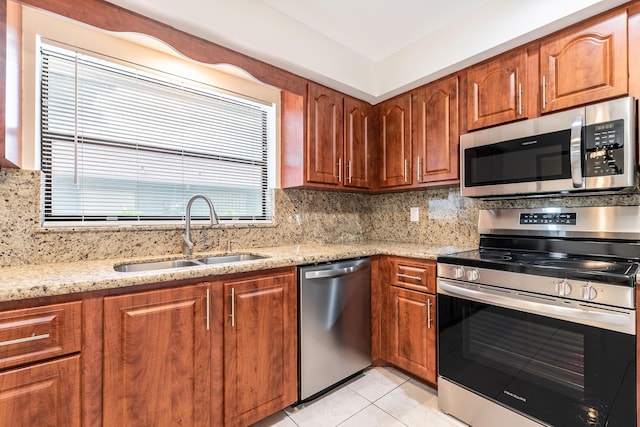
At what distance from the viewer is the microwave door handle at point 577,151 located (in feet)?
5.08

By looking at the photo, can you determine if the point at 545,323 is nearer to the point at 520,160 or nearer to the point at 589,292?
the point at 589,292

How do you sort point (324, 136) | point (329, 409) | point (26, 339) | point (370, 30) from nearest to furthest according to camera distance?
point (26, 339), point (329, 409), point (370, 30), point (324, 136)

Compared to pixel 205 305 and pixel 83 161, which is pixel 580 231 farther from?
Answer: pixel 83 161

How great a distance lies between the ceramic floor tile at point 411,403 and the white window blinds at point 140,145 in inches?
61.9

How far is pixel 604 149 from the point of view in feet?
4.89

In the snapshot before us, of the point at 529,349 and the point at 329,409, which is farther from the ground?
the point at 529,349

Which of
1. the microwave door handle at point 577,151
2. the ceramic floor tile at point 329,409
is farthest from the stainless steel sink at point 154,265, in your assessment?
the microwave door handle at point 577,151

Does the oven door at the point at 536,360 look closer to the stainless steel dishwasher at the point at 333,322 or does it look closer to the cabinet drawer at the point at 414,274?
the cabinet drawer at the point at 414,274

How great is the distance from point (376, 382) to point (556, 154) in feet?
6.06

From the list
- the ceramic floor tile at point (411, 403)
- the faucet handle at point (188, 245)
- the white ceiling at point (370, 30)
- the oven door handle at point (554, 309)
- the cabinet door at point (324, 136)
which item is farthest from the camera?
the cabinet door at point (324, 136)

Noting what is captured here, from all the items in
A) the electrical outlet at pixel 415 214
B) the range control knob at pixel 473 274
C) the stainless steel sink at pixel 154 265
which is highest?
the electrical outlet at pixel 415 214

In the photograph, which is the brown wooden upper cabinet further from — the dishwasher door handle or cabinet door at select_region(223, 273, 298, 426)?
cabinet door at select_region(223, 273, 298, 426)

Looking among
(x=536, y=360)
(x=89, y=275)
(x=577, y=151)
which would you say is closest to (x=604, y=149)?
(x=577, y=151)

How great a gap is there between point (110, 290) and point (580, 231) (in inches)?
95.9
